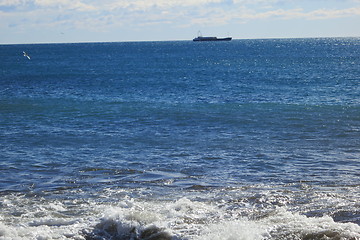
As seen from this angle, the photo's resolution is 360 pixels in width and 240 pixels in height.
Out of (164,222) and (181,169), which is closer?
(164,222)

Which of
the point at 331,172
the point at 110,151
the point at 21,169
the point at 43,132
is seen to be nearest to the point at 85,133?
the point at 43,132

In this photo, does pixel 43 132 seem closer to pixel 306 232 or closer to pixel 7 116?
pixel 7 116

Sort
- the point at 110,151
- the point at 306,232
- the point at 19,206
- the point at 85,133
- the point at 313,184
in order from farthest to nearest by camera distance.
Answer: the point at 85,133 → the point at 110,151 → the point at 313,184 → the point at 19,206 → the point at 306,232

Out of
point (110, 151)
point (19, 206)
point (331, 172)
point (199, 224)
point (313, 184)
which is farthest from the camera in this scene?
point (110, 151)

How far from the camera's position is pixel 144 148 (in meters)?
22.0

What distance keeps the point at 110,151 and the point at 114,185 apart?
531cm

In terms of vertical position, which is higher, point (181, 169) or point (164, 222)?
point (164, 222)

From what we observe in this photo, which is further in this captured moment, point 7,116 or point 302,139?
point 7,116

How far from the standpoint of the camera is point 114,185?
53.7ft

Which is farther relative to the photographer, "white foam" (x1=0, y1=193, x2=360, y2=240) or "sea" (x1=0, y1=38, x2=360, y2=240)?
"sea" (x1=0, y1=38, x2=360, y2=240)

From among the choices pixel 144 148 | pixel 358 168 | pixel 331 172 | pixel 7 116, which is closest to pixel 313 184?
pixel 331 172

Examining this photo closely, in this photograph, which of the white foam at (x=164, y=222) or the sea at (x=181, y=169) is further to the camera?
the sea at (x=181, y=169)

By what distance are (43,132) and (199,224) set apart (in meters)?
16.3

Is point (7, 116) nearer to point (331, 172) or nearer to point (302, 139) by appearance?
point (302, 139)
